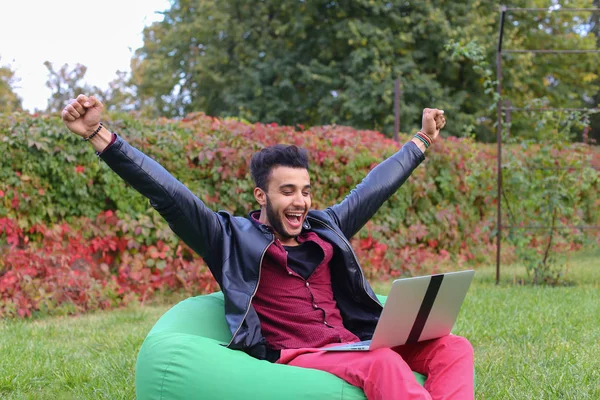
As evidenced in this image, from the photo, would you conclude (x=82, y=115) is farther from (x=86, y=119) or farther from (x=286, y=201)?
(x=286, y=201)

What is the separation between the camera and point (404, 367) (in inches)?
105

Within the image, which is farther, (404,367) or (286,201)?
(286,201)

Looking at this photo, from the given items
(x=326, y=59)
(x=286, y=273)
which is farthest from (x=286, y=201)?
(x=326, y=59)

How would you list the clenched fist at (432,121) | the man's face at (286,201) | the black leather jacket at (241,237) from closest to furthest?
the black leather jacket at (241,237), the man's face at (286,201), the clenched fist at (432,121)

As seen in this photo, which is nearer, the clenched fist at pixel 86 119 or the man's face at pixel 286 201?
the clenched fist at pixel 86 119

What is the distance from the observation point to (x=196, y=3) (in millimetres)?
21484

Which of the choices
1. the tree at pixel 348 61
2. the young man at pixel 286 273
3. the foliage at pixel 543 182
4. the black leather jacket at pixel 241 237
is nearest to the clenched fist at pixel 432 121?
the black leather jacket at pixel 241 237

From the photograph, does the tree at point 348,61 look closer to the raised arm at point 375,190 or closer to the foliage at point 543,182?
the foliage at point 543,182

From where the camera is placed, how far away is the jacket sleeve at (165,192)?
Result: 118 inches

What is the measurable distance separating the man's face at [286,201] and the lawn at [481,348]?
4.40 feet

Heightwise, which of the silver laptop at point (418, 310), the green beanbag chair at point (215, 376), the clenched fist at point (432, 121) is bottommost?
the green beanbag chair at point (215, 376)

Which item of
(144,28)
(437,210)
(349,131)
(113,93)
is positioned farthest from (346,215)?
(113,93)

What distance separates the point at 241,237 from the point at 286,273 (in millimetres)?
279

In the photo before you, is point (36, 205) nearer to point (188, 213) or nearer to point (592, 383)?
point (188, 213)
